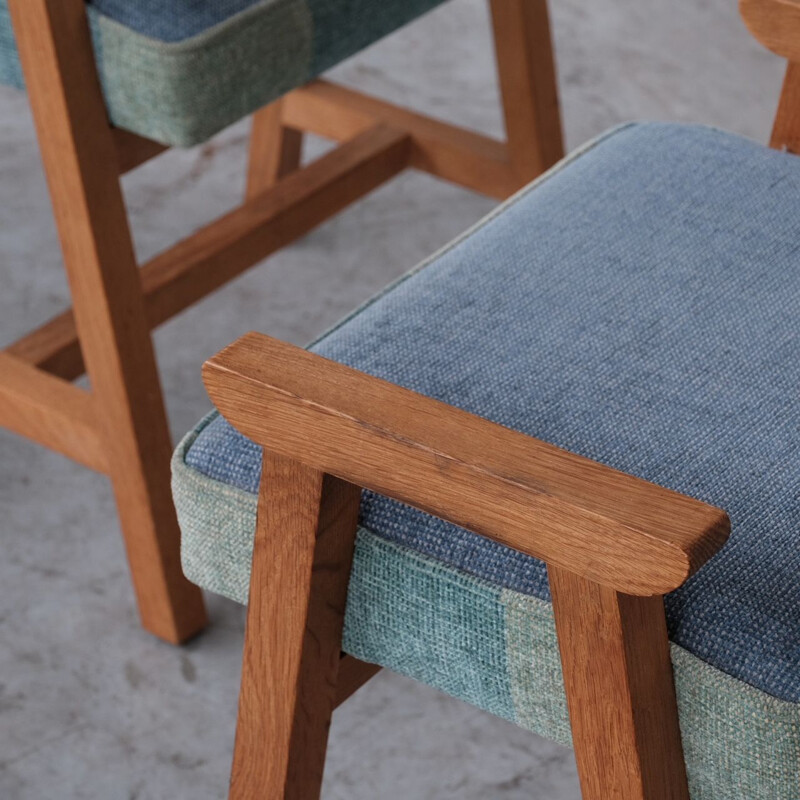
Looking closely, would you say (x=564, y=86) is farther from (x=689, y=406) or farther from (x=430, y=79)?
(x=689, y=406)

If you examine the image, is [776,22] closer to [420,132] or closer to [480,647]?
[480,647]

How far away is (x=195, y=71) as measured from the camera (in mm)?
1160

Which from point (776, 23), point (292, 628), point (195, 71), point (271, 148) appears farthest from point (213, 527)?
point (271, 148)

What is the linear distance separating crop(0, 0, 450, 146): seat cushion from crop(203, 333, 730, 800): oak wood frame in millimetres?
428

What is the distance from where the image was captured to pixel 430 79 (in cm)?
241

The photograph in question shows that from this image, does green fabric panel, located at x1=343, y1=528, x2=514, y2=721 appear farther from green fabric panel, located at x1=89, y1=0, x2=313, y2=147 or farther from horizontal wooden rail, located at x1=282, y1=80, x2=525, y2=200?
horizontal wooden rail, located at x1=282, y1=80, x2=525, y2=200

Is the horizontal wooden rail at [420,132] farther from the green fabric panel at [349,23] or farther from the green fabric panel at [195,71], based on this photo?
the green fabric panel at [195,71]

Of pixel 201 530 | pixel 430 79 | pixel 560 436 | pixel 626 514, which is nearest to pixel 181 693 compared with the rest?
pixel 201 530

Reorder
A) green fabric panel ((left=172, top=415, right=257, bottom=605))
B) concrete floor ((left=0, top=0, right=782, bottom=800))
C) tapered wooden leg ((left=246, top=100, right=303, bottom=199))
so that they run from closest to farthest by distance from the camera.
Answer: green fabric panel ((left=172, top=415, right=257, bottom=605)) < concrete floor ((left=0, top=0, right=782, bottom=800)) < tapered wooden leg ((left=246, top=100, right=303, bottom=199))

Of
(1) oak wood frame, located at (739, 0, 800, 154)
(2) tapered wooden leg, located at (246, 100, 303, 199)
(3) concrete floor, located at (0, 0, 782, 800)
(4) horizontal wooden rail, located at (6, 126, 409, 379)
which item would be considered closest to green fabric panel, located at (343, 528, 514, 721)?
(3) concrete floor, located at (0, 0, 782, 800)

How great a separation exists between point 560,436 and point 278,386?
0.18 meters

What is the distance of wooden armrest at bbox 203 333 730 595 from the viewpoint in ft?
2.22

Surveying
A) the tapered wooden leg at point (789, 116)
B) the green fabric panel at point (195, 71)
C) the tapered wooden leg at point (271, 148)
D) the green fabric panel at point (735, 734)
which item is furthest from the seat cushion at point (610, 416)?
the tapered wooden leg at point (271, 148)

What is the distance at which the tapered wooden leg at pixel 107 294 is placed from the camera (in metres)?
1.15
